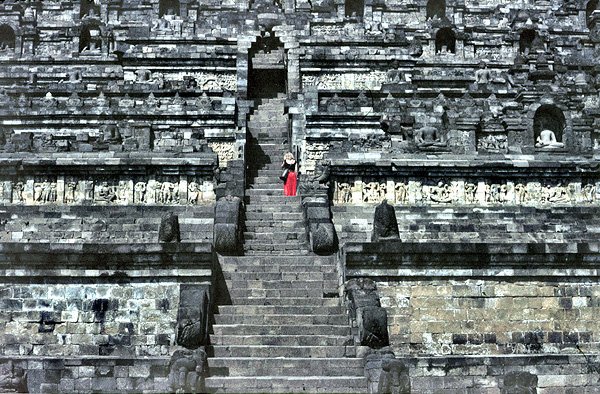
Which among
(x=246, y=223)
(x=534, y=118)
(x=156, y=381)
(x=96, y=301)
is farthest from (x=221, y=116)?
(x=156, y=381)

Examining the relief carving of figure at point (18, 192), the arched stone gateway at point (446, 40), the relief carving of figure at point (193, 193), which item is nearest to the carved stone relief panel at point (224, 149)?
the relief carving of figure at point (193, 193)

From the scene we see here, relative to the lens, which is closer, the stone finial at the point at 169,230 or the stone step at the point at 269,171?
the stone finial at the point at 169,230

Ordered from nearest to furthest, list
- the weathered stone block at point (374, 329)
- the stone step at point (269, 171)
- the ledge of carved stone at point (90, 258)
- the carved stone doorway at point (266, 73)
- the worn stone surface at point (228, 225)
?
the weathered stone block at point (374, 329), the ledge of carved stone at point (90, 258), the worn stone surface at point (228, 225), the stone step at point (269, 171), the carved stone doorway at point (266, 73)

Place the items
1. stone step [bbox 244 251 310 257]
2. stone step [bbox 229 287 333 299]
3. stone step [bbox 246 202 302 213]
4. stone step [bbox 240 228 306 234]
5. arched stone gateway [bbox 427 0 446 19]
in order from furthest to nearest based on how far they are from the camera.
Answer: arched stone gateway [bbox 427 0 446 19] < stone step [bbox 246 202 302 213] < stone step [bbox 240 228 306 234] < stone step [bbox 244 251 310 257] < stone step [bbox 229 287 333 299]

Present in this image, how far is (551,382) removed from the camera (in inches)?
576

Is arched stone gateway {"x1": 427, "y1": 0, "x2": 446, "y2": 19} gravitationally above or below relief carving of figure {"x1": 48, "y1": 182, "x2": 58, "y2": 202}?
above

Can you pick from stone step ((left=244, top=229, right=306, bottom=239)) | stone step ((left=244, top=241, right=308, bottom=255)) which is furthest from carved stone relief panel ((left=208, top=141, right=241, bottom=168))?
stone step ((left=244, top=241, right=308, bottom=255))

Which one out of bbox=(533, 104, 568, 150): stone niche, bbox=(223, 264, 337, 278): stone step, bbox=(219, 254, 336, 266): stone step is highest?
bbox=(533, 104, 568, 150): stone niche

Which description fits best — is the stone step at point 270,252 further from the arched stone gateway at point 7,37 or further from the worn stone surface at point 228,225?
the arched stone gateway at point 7,37

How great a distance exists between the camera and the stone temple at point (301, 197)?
1527 centimetres

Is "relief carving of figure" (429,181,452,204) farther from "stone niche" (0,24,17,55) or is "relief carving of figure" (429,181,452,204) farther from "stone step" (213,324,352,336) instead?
"stone niche" (0,24,17,55)

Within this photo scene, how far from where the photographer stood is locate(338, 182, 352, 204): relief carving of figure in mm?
23328

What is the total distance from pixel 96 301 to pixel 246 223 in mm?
5599

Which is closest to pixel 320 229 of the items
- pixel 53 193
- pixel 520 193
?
pixel 520 193
